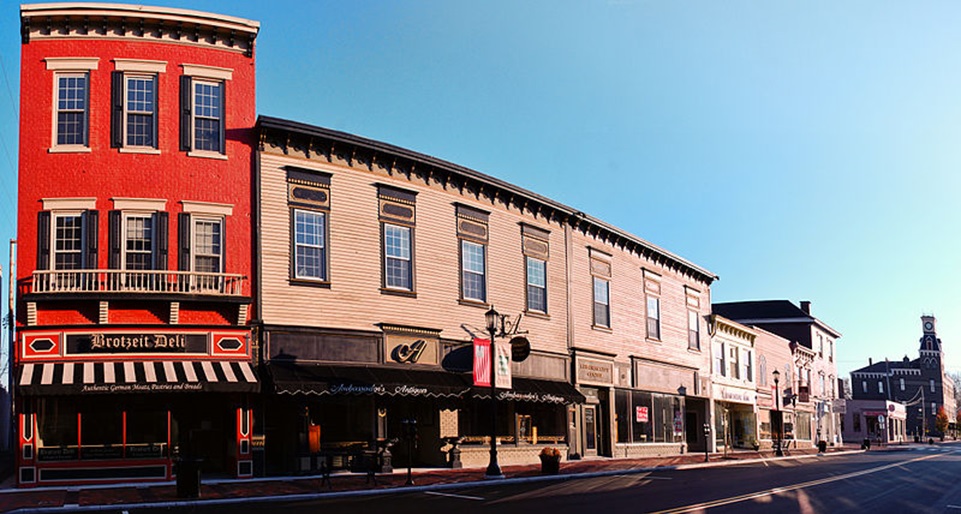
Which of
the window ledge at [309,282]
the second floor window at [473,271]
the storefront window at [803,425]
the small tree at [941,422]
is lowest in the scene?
the small tree at [941,422]

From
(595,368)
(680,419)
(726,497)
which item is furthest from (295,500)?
(680,419)

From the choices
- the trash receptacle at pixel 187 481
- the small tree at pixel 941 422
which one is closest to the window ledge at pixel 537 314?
the trash receptacle at pixel 187 481

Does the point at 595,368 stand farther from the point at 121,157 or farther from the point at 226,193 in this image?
the point at 121,157

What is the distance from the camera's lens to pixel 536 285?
38875 mm

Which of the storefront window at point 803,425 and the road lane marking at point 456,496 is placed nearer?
the road lane marking at point 456,496

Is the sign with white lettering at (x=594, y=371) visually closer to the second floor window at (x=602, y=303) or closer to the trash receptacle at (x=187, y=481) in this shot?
the second floor window at (x=602, y=303)

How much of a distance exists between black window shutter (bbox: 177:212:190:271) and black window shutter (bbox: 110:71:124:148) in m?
2.77

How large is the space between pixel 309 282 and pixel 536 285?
12589mm

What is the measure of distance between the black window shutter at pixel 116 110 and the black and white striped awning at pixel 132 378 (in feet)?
21.4

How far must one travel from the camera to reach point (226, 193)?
2795cm

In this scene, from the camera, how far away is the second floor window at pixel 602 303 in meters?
43.1

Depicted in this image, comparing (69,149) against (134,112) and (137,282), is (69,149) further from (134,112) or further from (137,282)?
(137,282)

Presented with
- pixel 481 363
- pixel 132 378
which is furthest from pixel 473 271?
pixel 132 378

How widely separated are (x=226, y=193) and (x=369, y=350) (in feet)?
22.6
